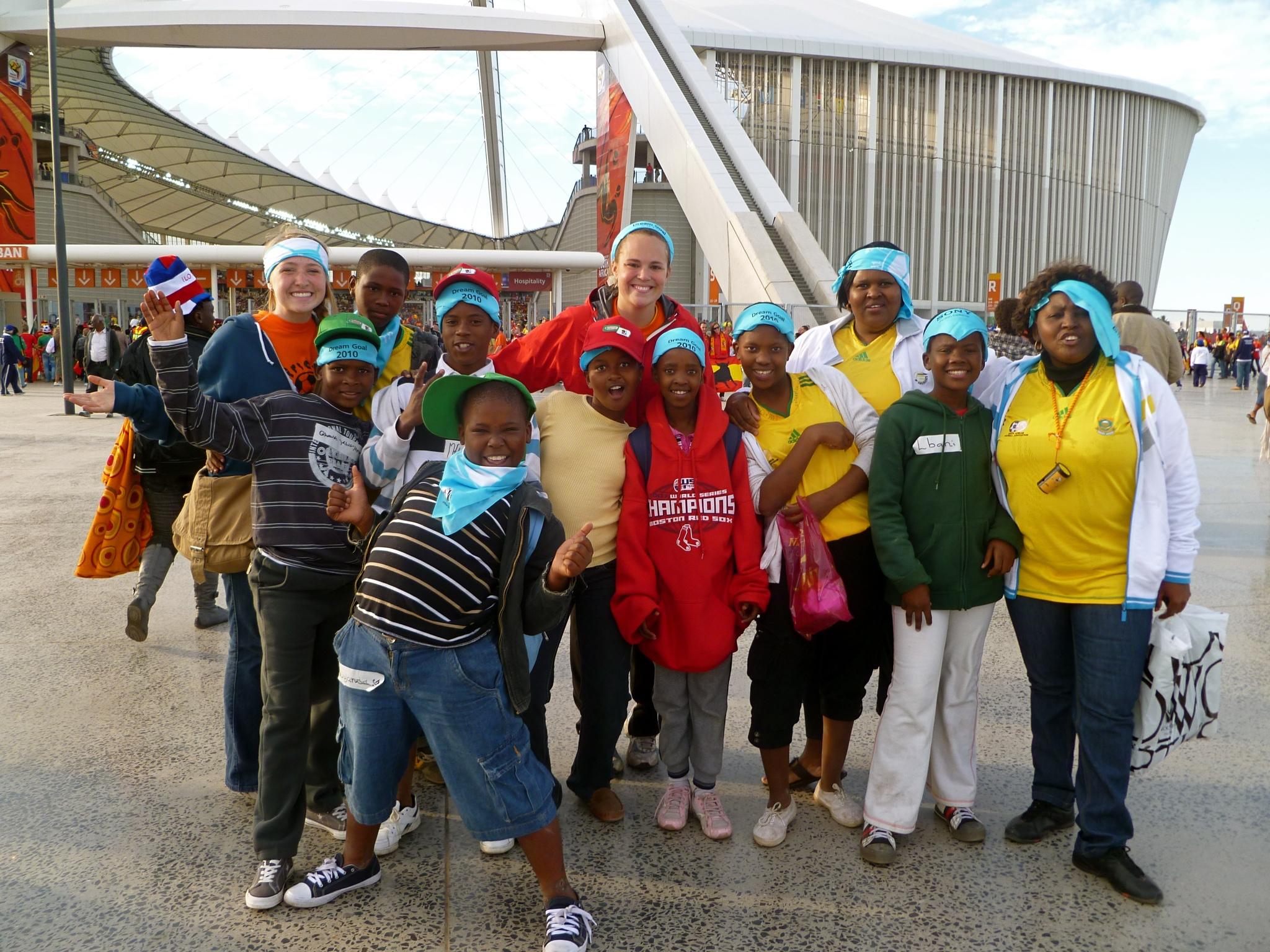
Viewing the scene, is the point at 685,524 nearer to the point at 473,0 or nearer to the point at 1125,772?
the point at 1125,772

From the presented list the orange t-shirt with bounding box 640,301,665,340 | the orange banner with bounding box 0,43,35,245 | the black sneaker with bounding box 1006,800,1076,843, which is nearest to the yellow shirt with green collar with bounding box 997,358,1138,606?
the black sneaker with bounding box 1006,800,1076,843

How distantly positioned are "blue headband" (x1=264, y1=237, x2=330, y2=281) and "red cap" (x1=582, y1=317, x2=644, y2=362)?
98 centimetres

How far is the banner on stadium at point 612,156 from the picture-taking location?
28.1 meters

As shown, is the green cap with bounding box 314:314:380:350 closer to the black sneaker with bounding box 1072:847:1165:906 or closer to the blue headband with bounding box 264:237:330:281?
the blue headband with bounding box 264:237:330:281

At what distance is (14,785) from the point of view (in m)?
3.21

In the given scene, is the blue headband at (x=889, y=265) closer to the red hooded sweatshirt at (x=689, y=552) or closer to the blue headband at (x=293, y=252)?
the red hooded sweatshirt at (x=689, y=552)

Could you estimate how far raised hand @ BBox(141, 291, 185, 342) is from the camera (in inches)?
98.9

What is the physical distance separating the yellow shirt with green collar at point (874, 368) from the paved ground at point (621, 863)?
1422mm

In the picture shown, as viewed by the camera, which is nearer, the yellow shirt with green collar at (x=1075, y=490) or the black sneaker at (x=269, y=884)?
the black sneaker at (x=269, y=884)

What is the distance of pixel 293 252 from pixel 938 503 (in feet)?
7.51

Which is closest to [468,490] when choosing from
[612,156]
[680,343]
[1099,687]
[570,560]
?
[570,560]

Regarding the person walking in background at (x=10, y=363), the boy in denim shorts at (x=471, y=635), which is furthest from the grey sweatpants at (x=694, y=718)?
the person walking in background at (x=10, y=363)

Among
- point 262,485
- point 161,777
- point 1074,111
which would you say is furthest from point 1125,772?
point 1074,111

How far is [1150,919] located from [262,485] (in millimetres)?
2847
